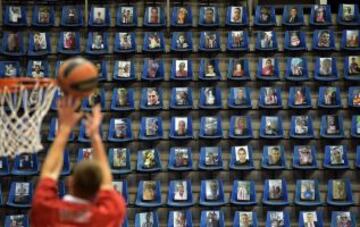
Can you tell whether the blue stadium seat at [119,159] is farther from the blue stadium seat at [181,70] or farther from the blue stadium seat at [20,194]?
the blue stadium seat at [181,70]

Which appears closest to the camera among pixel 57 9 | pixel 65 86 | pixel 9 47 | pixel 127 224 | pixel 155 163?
pixel 65 86

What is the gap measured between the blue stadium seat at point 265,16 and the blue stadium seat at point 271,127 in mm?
1405

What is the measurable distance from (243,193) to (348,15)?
9.31 ft

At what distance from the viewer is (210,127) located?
22.4 feet

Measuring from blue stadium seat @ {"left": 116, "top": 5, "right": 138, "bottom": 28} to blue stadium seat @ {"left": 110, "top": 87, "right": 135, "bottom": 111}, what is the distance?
1006 millimetres

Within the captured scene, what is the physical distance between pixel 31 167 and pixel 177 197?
1464mm

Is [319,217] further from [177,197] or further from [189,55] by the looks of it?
[189,55]

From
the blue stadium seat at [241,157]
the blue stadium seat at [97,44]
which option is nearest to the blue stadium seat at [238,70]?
the blue stadium seat at [241,157]

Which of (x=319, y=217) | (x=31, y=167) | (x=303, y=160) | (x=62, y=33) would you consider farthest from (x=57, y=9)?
(x=319, y=217)

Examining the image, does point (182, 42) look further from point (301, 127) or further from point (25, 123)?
point (25, 123)

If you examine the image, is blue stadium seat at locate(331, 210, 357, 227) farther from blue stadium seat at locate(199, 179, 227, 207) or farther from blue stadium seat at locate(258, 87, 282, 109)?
blue stadium seat at locate(258, 87, 282, 109)

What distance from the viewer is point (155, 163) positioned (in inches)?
258

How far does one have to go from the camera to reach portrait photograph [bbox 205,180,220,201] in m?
6.39

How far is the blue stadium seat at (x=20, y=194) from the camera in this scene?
6.21m
